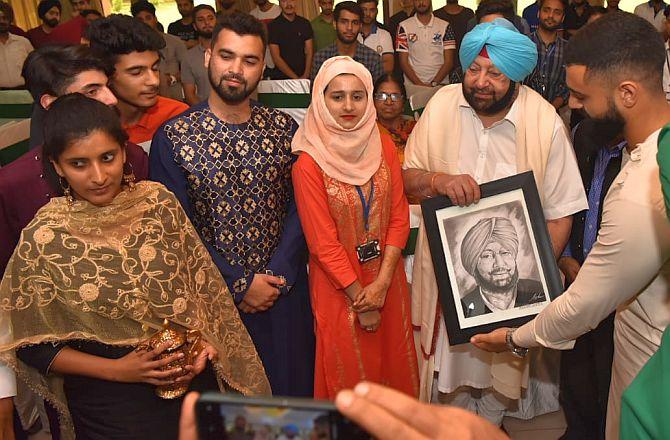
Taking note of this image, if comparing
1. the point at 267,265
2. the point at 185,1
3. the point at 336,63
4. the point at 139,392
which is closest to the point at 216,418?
the point at 139,392

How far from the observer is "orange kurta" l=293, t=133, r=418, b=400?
91.1 inches

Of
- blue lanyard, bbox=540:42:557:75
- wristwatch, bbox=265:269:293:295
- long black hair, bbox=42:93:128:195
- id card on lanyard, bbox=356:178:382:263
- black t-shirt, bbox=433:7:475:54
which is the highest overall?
black t-shirt, bbox=433:7:475:54

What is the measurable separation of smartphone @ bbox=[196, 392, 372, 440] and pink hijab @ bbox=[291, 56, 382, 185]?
1735mm

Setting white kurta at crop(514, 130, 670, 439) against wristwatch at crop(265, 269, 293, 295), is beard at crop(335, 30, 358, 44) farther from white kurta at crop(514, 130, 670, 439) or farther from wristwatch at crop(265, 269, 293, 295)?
white kurta at crop(514, 130, 670, 439)

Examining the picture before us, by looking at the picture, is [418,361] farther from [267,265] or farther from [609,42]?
[609,42]

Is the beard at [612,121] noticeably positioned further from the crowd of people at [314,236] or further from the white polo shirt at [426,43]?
the white polo shirt at [426,43]

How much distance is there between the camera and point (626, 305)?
1769mm

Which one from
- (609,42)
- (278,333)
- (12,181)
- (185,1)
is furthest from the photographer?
(185,1)

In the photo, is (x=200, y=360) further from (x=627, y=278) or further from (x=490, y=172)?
(x=490, y=172)

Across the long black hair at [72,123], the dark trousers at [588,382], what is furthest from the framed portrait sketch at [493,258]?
the long black hair at [72,123]

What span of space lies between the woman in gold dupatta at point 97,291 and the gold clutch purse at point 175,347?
0.02 metres

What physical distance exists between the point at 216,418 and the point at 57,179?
138 centimetres

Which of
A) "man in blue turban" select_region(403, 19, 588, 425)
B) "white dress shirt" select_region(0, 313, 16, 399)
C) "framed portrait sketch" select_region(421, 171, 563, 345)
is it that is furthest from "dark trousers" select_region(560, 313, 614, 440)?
"white dress shirt" select_region(0, 313, 16, 399)

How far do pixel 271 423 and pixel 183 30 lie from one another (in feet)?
24.7
